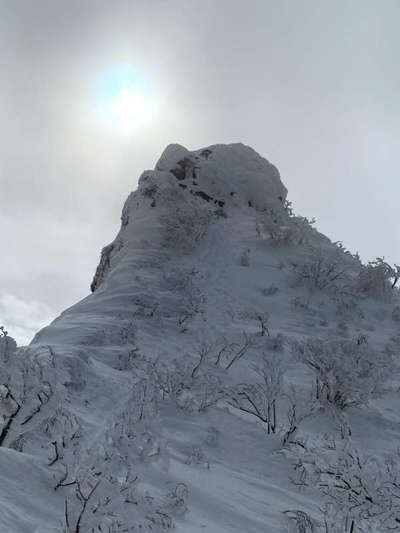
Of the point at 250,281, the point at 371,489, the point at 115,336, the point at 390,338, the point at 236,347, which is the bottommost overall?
the point at 371,489

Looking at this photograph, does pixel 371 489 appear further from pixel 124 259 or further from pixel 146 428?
pixel 124 259

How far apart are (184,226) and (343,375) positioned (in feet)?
45.9

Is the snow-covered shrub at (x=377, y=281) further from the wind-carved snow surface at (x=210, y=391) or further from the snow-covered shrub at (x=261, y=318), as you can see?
the snow-covered shrub at (x=261, y=318)

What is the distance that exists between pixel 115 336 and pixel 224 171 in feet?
62.5

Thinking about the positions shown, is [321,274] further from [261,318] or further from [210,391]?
[210,391]

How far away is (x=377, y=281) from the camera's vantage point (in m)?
19.0

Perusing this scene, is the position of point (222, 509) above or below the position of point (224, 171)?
below

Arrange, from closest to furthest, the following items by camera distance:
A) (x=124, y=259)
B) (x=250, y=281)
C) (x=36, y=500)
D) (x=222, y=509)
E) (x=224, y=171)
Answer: (x=36, y=500) < (x=222, y=509) < (x=250, y=281) < (x=124, y=259) < (x=224, y=171)

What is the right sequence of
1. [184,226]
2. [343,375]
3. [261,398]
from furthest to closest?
[184,226] → [343,375] → [261,398]

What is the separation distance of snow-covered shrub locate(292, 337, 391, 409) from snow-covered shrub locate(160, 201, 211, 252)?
1120 cm

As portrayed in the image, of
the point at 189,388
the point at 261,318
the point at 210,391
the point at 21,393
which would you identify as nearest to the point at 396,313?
the point at 261,318

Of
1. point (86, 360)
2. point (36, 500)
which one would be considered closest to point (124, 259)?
point (86, 360)

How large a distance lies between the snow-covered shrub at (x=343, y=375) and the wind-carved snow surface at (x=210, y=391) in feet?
0.16

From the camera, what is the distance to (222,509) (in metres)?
5.31
